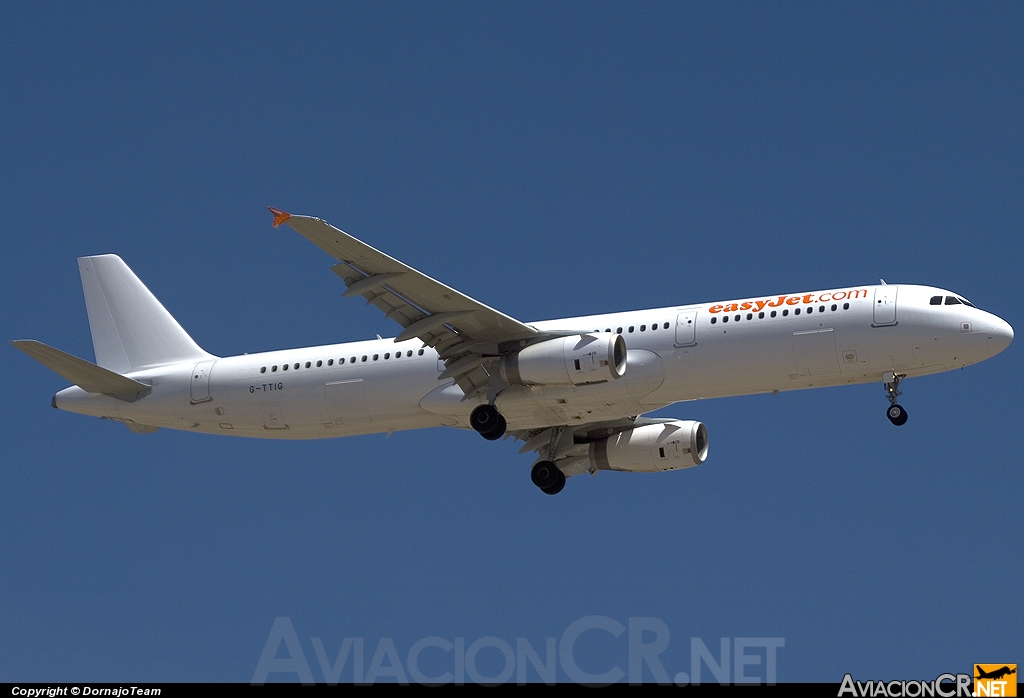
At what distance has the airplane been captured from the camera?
36.8 metres

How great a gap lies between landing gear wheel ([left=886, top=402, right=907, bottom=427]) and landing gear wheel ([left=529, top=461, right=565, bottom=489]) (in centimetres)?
1069

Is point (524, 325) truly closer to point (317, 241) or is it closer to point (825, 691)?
point (317, 241)

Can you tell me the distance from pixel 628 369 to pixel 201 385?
13.4 metres

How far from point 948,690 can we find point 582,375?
42.3 ft

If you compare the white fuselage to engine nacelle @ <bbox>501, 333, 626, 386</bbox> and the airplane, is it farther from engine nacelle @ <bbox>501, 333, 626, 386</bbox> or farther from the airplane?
engine nacelle @ <bbox>501, 333, 626, 386</bbox>

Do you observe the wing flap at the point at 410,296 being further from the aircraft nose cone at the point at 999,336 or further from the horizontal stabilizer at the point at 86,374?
the aircraft nose cone at the point at 999,336

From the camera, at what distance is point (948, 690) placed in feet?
92.9

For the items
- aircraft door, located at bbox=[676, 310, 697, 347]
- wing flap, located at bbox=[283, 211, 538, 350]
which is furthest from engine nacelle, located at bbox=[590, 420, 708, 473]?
wing flap, located at bbox=[283, 211, 538, 350]

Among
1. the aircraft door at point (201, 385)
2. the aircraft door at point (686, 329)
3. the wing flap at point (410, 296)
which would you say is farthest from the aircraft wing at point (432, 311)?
the aircraft door at point (201, 385)

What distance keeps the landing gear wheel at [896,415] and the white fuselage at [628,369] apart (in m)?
0.92

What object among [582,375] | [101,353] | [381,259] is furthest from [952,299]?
[101,353]

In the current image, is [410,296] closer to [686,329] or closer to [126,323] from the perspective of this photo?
[686,329]

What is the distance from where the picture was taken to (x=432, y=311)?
3819 cm

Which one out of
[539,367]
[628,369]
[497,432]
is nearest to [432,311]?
[539,367]
